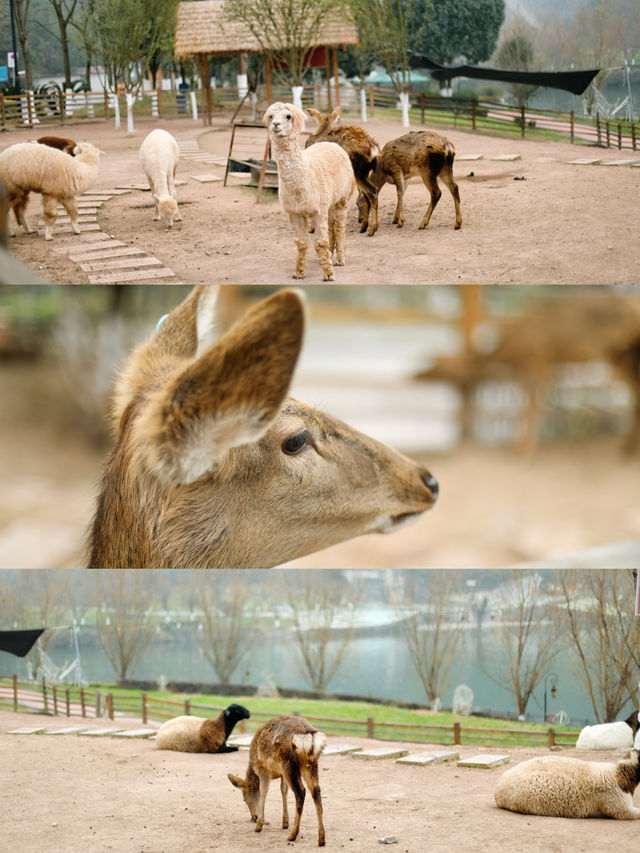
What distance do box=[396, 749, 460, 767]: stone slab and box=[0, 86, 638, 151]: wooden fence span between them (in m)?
5.29

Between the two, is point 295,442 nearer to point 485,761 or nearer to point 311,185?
point 311,185

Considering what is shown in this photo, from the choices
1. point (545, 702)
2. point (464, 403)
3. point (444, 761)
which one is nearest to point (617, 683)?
point (545, 702)

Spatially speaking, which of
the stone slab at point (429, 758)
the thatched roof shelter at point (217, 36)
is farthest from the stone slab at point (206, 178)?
the stone slab at point (429, 758)

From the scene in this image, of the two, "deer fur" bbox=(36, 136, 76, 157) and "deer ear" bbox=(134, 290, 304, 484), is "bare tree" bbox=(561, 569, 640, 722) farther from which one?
"deer ear" bbox=(134, 290, 304, 484)

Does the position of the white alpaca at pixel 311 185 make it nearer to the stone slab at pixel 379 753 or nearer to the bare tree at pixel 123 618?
the stone slab at pixel 379 753

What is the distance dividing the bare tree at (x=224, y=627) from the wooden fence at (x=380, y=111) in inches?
257

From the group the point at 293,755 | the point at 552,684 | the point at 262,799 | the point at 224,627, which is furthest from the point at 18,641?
the point at 552,684

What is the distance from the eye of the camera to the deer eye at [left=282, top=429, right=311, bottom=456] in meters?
3.20

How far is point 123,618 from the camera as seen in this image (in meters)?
9.85

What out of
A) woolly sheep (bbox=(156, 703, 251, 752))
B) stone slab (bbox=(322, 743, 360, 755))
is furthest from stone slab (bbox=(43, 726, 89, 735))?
stone slab (bbox=(322, 743, 360, 755))

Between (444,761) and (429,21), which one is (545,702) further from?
(429,21)

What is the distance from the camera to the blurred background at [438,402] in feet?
11.5

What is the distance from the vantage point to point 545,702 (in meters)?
8.76

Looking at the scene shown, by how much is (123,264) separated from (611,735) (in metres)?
5.89
